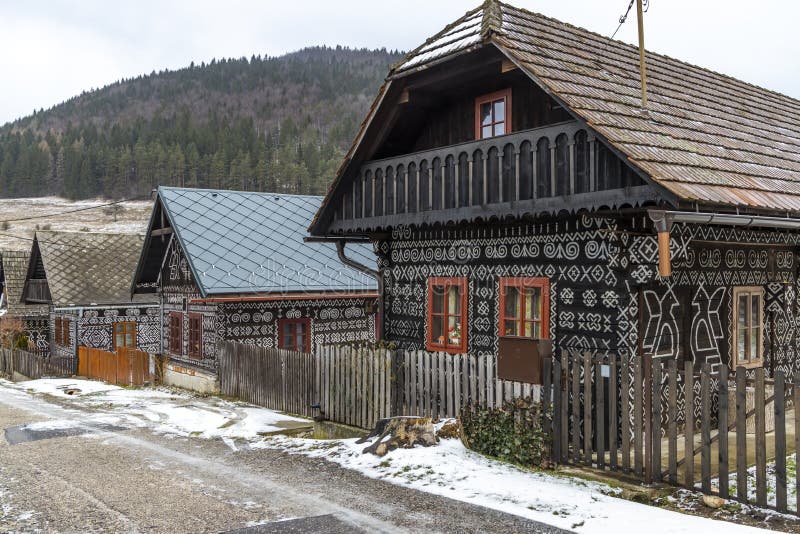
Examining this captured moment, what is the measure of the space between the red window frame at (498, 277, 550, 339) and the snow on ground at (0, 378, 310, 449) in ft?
14.8

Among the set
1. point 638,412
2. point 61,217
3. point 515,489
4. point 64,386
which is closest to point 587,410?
point 638,412

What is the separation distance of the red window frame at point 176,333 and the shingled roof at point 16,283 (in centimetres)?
1130

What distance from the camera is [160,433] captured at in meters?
12.4

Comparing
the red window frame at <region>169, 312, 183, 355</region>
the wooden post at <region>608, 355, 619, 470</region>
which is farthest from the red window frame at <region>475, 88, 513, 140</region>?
the red window frame at <region>169, 312, 183, 355</region>

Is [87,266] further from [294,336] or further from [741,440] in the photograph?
[741,440]

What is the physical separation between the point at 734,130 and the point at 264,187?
304 feet

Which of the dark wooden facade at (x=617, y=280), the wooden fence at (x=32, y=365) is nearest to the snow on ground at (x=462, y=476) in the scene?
the dark wooden facade at (x=617, y=280)

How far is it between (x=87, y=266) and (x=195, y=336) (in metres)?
10.8

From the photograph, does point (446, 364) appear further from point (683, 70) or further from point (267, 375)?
point (683, 70)

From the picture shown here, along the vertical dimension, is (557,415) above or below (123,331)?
above

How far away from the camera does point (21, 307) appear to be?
31016mm

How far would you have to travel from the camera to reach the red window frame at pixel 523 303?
10.7 meters

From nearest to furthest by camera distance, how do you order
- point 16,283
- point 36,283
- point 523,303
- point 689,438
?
point 689,438 → point 523,303 → point 36,283 → point 16,283

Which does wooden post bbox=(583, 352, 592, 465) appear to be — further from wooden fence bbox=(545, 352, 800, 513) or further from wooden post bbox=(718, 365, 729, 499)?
wooden post bbox=(718, 365, 729, 499)
